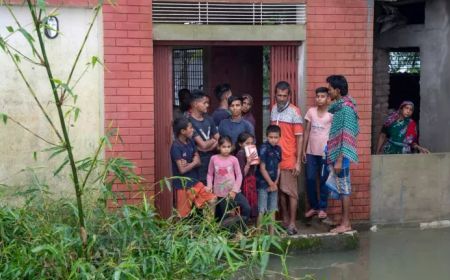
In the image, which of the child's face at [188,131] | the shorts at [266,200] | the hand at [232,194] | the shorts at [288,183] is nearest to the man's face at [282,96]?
the shorts at [288,183]

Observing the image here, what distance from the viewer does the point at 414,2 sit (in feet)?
30.7

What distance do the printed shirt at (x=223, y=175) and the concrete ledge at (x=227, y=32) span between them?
130 centimetres

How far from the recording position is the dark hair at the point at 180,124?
6.92 meters

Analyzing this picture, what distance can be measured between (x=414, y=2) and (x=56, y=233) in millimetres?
6713

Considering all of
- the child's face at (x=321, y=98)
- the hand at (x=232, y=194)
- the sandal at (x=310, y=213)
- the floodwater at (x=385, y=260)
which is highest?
the child's face at (x=321, y=98)

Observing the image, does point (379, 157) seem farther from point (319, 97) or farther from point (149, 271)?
point (149, 271)

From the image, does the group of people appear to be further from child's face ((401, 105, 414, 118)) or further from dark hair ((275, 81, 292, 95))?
child's face ((401, 105, 414, 118))

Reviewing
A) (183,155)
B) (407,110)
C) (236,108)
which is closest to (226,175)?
(183,155)

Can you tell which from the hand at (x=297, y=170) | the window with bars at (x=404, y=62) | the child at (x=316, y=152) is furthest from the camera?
the window with bars at (x=404, y=62)

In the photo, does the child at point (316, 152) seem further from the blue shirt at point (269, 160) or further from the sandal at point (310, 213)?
the blue shirt at point (269, 160)

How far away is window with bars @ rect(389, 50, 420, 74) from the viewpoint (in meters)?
11.5

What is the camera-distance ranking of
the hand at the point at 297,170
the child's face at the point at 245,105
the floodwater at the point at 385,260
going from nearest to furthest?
the floodwater at the point at 385,260 < the hand at the point at 297,170 < the child's face at the point at 245,105

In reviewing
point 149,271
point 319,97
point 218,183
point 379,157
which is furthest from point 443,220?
point 149,271

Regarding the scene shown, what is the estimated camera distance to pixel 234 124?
7.52m
